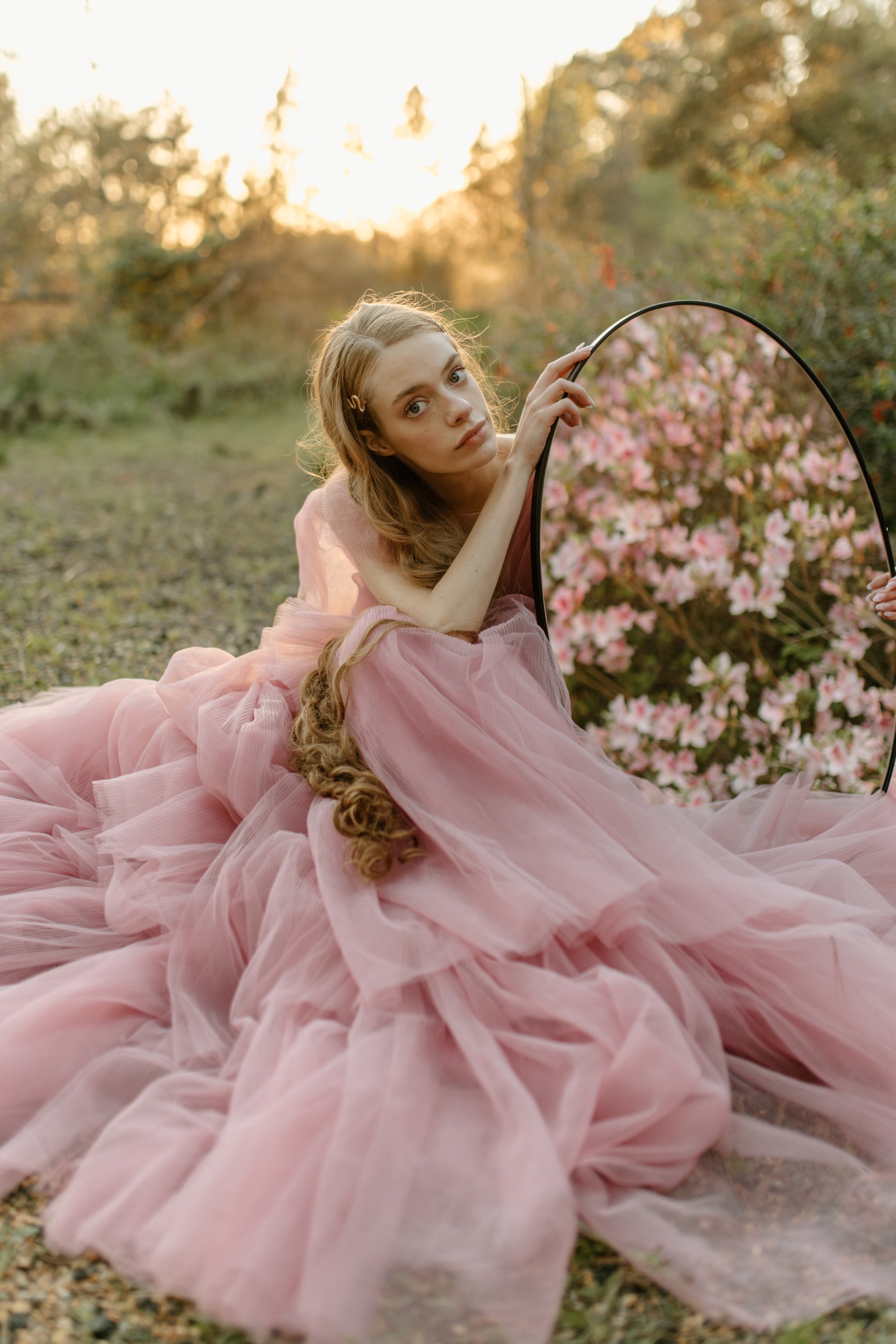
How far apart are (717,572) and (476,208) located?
59.2 ft

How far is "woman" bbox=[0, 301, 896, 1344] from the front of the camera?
150 cm

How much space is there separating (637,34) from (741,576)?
14.9 m

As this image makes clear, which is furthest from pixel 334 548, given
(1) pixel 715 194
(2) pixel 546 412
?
(1) pixel 715 194

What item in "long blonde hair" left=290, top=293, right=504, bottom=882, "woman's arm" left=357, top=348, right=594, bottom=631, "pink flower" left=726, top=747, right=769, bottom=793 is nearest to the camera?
"long blonde hair" left=290, top=293, right=504, bottom=882

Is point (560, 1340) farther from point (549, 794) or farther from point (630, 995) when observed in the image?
point (549, 794)

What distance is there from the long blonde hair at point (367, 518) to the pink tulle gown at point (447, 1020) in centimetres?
5

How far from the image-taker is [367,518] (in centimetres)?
240

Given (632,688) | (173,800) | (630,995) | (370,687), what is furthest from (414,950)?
(632,688)

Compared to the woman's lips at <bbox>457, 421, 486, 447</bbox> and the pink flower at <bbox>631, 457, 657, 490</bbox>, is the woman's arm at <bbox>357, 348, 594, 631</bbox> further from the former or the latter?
the pink flower at <bbox>631, 457, 657, 490</bbox>

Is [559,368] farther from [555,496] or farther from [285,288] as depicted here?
[285,288]

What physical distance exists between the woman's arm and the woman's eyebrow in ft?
0.62

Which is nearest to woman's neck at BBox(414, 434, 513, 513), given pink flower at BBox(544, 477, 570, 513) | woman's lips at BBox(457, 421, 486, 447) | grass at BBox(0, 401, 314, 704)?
woman's lips at BBox(457, 421, 486, 447)

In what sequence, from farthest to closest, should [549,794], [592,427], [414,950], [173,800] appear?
[592,427]
[173,800]
[549,794]
[414,950]

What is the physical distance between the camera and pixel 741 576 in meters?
3.70
